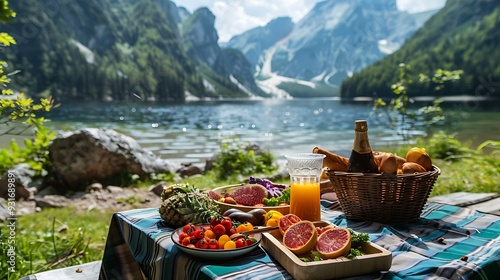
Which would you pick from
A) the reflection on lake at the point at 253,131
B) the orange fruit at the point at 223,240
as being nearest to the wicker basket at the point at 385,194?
the orange fruit at the point at 223,240

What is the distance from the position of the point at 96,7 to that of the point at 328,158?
128567 millimetres

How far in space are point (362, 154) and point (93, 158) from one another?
712 cm

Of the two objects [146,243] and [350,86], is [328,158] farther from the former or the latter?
[350,86]

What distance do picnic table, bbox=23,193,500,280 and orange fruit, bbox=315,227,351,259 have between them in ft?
0.36

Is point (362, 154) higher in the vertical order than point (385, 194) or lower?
higher

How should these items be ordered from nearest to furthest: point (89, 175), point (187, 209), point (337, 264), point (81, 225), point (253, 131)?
point (337, 264) < point (187, 209) < point (81, 225) < point (89, 175) < point (253, 131)

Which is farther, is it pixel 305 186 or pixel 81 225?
pixel 81 225

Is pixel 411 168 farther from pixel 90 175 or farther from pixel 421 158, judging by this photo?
pixel 90 175

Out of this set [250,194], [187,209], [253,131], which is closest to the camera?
[187,209]

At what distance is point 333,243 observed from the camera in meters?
1.45

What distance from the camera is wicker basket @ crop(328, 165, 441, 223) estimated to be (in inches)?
74.4

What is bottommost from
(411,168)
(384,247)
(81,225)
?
(81,225)

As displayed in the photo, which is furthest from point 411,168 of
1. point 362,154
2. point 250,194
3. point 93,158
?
point 93,158

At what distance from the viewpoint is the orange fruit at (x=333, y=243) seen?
1396mm
